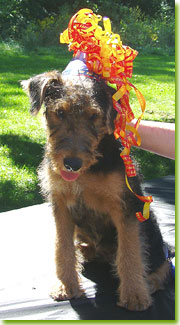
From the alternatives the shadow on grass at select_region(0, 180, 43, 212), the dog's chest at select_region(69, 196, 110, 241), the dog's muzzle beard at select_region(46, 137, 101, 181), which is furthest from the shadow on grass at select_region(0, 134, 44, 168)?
the dog's muzzle beard at select_region(46, 137, 101, 181)

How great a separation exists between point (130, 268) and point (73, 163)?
805 millimetres

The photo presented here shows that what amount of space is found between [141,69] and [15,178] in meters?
7.66

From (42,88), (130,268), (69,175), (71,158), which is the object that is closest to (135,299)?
(130,268)

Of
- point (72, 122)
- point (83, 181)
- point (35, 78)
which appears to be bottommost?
point (83, 181)

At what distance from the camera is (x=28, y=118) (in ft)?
23.5

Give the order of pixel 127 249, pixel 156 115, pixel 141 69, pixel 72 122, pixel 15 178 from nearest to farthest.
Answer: pixel 72 122
pixel 127 249
pixel 15 178
pixel 156 115
pixel 141 69

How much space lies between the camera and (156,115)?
7828 mm

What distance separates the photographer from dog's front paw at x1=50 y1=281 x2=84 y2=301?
9.48 feet

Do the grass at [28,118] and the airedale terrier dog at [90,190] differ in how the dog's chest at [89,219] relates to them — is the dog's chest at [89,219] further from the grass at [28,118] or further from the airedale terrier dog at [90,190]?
the grass at [28,118]

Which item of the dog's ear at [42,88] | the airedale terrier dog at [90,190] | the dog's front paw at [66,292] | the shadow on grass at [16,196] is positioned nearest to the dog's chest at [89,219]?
the airedale terrier dog at [90,190]

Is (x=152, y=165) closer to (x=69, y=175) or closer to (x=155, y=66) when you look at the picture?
(x=69, y=175)

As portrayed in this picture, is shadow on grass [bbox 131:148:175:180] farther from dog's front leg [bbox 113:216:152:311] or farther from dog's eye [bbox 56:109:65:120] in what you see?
dog's eye [bbox 56:109:65:120]

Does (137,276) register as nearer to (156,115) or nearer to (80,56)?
(80,56)

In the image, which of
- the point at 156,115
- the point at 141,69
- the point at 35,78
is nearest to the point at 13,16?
the point at 141,69
